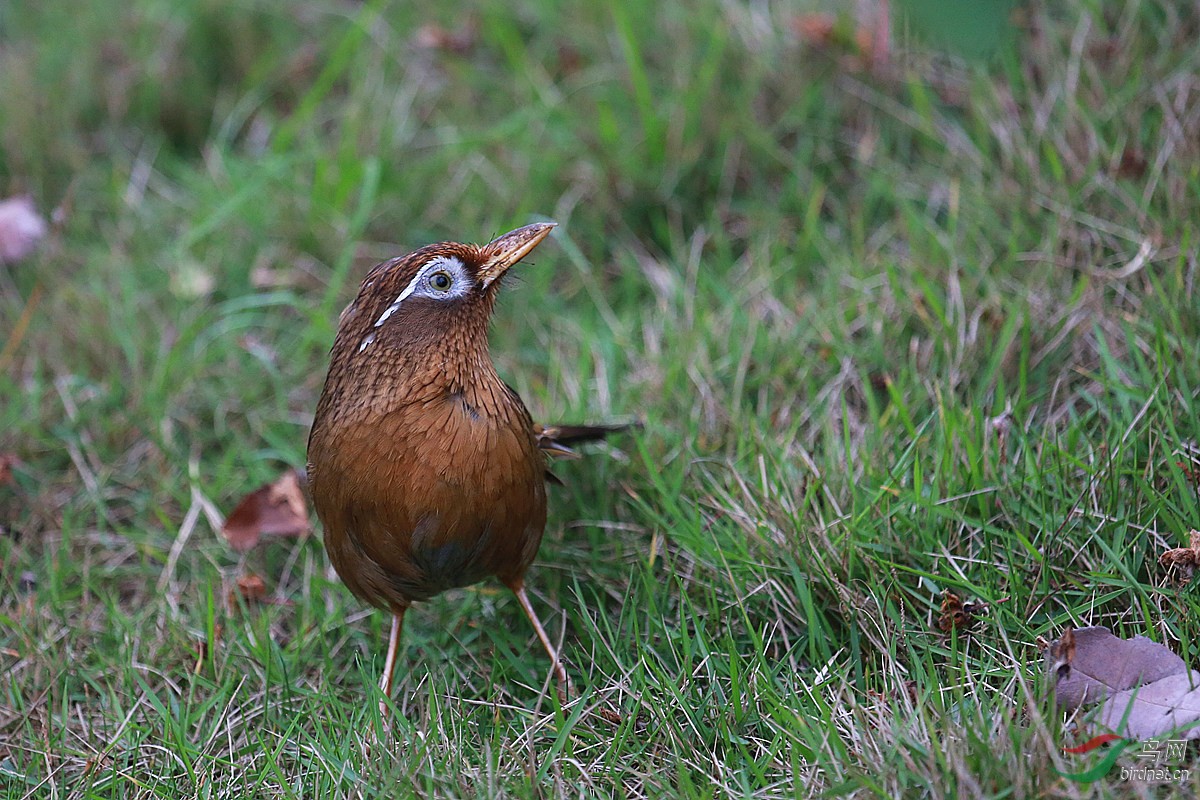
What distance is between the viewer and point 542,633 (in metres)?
3.61

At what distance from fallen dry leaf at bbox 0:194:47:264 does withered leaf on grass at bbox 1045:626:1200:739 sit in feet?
15.2

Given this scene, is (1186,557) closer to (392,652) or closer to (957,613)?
(957,613)

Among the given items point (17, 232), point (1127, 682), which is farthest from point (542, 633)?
point (17, 232)

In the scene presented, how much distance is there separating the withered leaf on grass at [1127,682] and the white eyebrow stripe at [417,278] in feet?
6.19

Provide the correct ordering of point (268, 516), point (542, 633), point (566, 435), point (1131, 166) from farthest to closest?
point (1131, 166), point (268, 516), point (566, 435), point (542, 633)

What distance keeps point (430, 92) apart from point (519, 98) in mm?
468

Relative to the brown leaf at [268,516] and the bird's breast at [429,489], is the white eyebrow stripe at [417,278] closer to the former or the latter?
the bird's breast at [429,489]

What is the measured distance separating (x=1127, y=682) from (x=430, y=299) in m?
2.06

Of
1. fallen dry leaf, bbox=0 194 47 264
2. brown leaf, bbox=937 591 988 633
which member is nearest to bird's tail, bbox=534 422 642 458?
brown leaf, bbox=937 591 988 633

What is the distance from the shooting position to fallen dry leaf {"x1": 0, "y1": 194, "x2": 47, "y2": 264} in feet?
17.6

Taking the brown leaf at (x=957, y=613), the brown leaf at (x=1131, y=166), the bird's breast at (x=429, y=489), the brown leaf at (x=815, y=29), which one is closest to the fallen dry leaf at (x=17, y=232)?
the bird's breast at (x=429, y=489)

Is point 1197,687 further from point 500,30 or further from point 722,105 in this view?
point 500,30

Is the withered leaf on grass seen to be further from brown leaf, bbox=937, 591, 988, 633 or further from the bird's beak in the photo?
the bird's beak

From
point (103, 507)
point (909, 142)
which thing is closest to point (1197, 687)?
point (909, 142)
